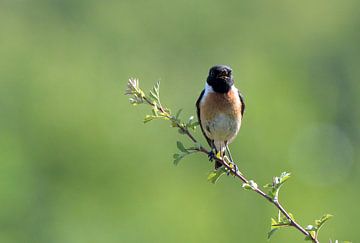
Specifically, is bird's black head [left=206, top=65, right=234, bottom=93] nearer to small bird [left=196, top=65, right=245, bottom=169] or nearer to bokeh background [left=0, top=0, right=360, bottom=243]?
small bird [left=196, top=65, right=245, bottom=169]

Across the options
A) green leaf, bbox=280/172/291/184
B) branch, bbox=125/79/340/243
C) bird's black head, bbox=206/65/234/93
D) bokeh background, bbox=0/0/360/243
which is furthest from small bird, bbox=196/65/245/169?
bokeh background, bbox=0/0/360/243

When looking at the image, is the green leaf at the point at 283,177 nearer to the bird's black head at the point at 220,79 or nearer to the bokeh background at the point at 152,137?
the bird's black head at the point at 220,79

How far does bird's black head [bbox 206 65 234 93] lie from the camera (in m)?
7.10

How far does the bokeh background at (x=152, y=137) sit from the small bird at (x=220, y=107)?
18.7 metres

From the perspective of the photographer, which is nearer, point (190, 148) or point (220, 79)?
point (190, 148)

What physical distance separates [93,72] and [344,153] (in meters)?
11.0

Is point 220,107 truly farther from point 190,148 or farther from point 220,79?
point 190,148

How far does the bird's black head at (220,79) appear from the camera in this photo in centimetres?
710

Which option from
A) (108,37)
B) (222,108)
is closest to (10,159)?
(108,37)

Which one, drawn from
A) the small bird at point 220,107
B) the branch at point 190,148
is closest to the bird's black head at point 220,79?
the small bird at point 220,107

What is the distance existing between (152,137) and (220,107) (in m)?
25.3

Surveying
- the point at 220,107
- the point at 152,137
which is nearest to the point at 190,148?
the point at 220,107

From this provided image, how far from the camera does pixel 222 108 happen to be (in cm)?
718

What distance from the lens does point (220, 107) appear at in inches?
283
